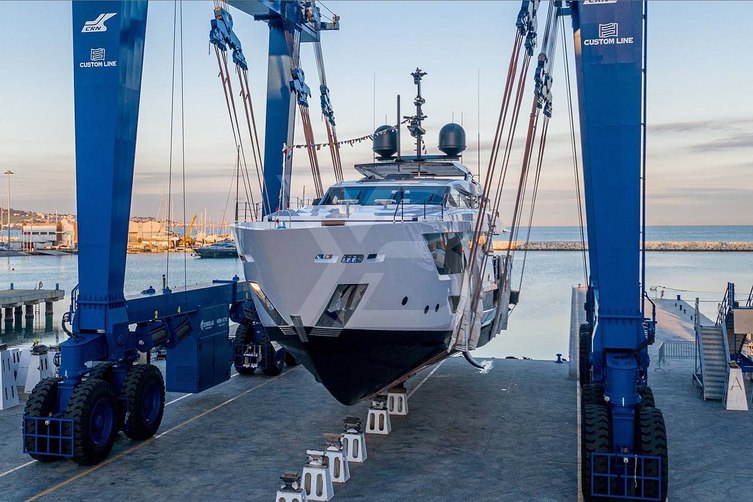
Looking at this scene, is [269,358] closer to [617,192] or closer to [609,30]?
[617,192]

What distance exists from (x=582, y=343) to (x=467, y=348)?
7.21 metres

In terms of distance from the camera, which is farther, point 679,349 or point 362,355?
point 679,349

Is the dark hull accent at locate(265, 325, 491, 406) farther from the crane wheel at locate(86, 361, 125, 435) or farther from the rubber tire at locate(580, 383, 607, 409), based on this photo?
the crane wheel at locate(86, 361, 125, 435)

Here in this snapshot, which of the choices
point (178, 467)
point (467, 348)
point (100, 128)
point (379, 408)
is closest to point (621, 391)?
point (467, 348)

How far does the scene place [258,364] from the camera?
61.9ft

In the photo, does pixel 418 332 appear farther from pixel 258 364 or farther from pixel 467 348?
pixel 258 364

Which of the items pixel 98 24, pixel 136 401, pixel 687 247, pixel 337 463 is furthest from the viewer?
pixel 687 247

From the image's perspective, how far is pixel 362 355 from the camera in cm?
1194

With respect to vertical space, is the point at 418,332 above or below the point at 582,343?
above

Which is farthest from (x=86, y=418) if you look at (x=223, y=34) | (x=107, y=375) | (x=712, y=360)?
(x=712, y=360)

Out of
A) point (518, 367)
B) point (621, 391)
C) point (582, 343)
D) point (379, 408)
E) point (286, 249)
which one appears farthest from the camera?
point (518, 367)

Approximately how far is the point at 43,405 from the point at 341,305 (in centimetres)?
516

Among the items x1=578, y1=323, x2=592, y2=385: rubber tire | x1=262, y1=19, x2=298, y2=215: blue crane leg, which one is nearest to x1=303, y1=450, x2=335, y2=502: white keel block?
x1=578, y1=323, x2=592, y2=385: rubber tire

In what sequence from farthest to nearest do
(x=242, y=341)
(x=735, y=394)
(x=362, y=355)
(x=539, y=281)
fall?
(x=539, y=281), (x=242, y=341), (x=735, y=394), (x=362, y=355)
